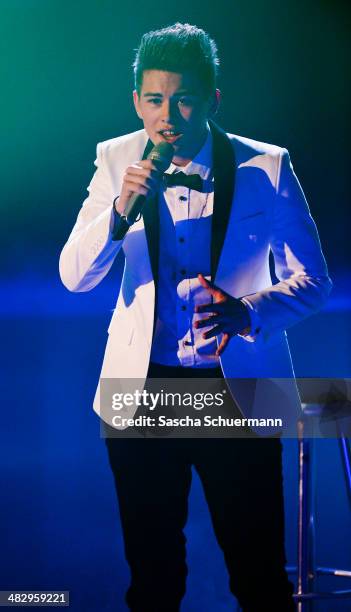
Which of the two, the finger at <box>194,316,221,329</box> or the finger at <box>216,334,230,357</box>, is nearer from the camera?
the finger at <box>194,316,221,329</box>

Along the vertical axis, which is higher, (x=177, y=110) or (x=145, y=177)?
(x=177, y=110)

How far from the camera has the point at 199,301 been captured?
2086 millimetres

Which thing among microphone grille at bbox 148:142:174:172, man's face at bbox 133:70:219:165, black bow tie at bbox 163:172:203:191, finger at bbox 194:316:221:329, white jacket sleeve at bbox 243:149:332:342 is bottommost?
finger at bbox 194:316:221:329

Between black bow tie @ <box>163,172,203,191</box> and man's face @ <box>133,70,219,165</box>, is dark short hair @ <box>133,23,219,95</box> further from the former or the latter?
black bow tie @ <box>163,172,203,191</box>

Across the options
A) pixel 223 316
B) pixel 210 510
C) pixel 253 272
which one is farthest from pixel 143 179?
pixel 210 510

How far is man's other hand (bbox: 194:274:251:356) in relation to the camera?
1.87 metres

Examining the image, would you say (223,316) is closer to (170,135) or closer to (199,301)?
(199,301)

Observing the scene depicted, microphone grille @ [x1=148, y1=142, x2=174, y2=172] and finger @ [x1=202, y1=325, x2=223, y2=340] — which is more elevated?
microphone grille @ [x1=148, y1=142, x2=174, y2=172]

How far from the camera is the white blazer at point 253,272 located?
2.09 m

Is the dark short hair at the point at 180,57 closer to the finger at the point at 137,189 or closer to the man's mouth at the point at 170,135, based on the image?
the man's mouth at the point at 170,135

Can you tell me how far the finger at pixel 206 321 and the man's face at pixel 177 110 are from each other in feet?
1.92

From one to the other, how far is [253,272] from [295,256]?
0.45 feet

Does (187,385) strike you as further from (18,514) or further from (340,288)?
(18,514)

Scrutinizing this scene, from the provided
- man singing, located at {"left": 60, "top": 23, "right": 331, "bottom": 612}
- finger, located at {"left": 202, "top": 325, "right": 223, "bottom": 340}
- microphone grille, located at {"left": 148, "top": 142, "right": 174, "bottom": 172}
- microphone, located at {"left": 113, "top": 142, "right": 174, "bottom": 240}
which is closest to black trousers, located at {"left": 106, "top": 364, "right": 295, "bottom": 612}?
man singing, located at {"left": 60, "top": 23, "right": 331, "bottom": 612}
